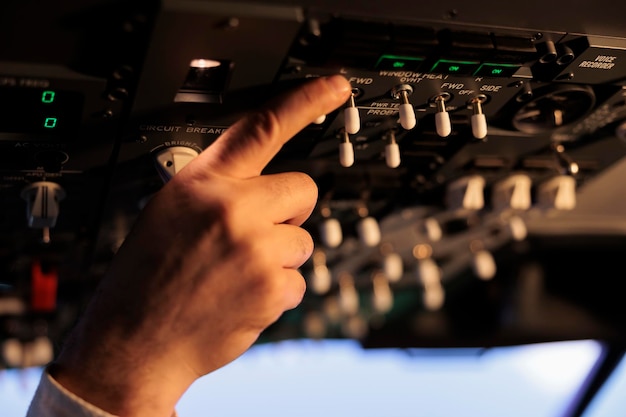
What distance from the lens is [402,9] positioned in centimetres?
80

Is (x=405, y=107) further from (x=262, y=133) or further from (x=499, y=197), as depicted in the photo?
(x=499, y=197)

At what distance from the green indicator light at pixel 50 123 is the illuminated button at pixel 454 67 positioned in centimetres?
46

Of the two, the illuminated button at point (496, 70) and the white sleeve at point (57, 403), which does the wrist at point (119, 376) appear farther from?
the illuminated button at point (496, 70)

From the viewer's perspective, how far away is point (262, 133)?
0.80m

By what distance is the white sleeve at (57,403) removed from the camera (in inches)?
31.9

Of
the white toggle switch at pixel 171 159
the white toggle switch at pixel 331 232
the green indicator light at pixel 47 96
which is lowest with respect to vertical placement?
the white toggle switch at pixel 331 232

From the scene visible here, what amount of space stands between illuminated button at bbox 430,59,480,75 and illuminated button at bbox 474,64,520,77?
11mm

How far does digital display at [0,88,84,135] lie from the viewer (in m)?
0.82

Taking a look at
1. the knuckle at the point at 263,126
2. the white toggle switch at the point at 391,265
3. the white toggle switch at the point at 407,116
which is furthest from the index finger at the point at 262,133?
the white toggle switch at the point at 391,265

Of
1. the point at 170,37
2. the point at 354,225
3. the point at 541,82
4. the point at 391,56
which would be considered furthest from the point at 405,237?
the point at 170,37

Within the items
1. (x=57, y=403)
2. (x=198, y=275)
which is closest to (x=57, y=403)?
(x=57, y=403)

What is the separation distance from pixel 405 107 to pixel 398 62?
3.0 inches

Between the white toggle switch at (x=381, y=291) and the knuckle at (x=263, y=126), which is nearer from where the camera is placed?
the knuckle at (x=263, y=126)

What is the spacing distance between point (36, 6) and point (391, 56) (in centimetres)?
38
